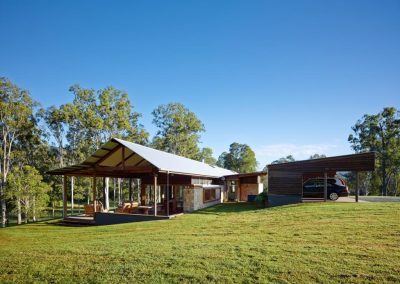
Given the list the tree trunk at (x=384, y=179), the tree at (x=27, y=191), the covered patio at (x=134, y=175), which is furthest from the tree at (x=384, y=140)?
the tree at (x=27, y=191)

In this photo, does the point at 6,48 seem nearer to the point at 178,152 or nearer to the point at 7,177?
the point at 7,177

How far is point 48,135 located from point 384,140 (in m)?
41.7

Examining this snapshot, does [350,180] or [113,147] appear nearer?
[113,147]

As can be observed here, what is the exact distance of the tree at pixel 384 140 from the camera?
115 ft

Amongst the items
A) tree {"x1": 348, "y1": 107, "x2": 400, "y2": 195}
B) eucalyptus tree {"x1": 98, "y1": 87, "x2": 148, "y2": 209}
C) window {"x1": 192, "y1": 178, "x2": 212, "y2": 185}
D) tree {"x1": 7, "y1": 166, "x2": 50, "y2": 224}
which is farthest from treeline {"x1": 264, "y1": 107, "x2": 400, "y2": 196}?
tree {"x1": 7, "y1": 166, "x2": 50, "y2": 224}

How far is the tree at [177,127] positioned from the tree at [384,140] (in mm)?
22547

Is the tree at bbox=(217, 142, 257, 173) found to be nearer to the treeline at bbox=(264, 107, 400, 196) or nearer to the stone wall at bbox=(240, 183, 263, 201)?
the treeline at bbox=(264, 107, 400, 196)

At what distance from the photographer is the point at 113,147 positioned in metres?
16.8

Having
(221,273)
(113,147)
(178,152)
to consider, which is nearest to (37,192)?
(113,147)

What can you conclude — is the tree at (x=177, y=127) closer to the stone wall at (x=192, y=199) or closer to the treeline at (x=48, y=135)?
the treeline at (x=48, y=135)

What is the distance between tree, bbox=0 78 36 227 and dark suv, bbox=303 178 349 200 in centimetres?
2580

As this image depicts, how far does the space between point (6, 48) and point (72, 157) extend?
50.7ft

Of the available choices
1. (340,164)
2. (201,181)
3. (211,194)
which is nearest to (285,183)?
(340,164)

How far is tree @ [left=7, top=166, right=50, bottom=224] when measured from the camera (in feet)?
83.0
